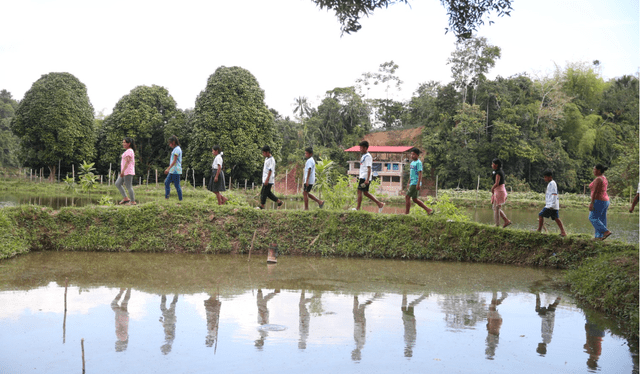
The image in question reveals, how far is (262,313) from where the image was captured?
5723 millimetres

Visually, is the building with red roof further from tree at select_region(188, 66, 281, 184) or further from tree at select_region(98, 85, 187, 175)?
tree at select_region(98, 85, 187, 175)

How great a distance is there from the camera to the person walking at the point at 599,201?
885 cm

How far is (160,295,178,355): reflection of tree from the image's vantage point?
4.58 metres

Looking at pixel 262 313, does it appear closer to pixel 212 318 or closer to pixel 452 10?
pixel 212 318

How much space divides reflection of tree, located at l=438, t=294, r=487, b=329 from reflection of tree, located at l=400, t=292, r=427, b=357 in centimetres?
40

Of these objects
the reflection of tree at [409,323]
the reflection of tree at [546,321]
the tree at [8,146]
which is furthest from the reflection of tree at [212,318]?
the tree at [8,146]

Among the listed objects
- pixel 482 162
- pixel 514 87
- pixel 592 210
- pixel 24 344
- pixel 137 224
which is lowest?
pixel 24 344

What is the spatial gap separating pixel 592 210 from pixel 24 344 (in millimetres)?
9629

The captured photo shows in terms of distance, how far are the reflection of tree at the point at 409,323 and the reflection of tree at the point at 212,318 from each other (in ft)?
6.48

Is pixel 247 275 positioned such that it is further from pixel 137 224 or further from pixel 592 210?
pixel 592 210

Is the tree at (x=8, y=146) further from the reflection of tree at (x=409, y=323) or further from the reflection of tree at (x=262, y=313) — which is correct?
the reflection of tree at (x=409, y=323)

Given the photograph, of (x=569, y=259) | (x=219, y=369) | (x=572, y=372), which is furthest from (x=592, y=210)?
(x=219, y=369)

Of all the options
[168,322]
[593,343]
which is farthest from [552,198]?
[168,322]

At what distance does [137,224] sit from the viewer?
9797mm
